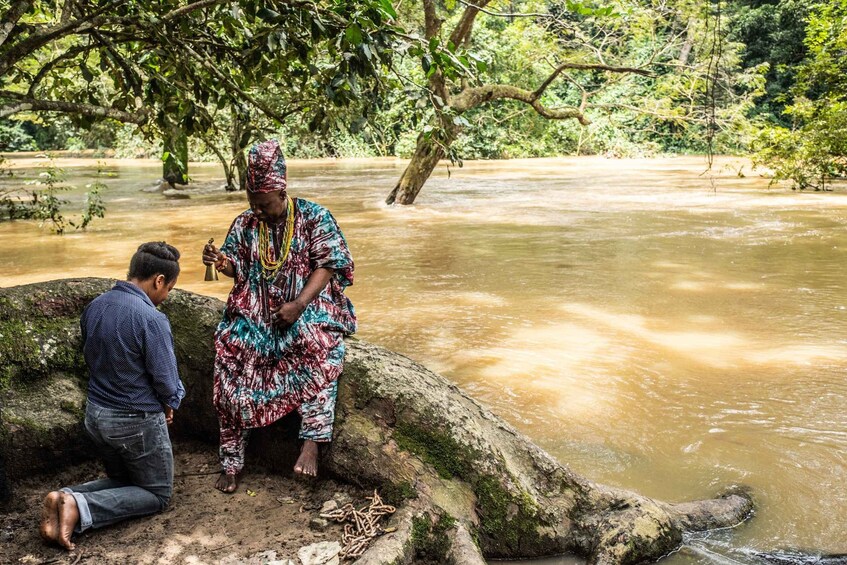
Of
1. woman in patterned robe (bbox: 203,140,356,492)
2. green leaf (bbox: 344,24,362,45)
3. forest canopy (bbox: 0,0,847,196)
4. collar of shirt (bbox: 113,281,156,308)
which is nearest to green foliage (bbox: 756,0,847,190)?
forest canopy (bbox: 0,0,847,196)

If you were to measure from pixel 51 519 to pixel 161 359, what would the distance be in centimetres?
73

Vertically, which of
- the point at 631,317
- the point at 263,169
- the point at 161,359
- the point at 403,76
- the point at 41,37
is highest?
the point at 41,37

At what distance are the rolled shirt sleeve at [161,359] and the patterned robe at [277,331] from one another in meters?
0.24

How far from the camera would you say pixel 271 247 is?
3.45m

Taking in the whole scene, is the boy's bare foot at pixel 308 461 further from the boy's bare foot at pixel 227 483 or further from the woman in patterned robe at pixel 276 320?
the boy's bare foot at pixel 227 483

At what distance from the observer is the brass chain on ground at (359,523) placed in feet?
9.57

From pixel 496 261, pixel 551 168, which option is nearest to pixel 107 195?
pixel 496 261

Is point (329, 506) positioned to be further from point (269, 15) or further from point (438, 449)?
point (269, 15)

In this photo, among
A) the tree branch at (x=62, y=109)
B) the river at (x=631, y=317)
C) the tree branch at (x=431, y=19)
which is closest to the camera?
the river at (x=631, y=317)

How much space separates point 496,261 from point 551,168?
20947 mm

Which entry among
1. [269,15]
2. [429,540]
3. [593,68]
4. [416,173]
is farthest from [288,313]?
[416,173]

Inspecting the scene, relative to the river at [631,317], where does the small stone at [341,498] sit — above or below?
above

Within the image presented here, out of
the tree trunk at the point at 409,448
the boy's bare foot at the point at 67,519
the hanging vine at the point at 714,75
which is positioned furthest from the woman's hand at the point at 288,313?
the hanging vine at the point at 714,75

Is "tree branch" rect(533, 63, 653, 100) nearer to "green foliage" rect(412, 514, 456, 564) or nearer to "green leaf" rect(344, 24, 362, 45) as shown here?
"green leaf" rect(344, 24, 362, 45)
